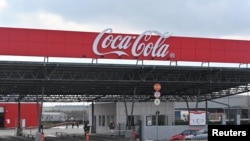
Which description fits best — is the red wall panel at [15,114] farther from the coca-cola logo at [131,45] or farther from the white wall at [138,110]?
the coca-cola logo at [131,45]

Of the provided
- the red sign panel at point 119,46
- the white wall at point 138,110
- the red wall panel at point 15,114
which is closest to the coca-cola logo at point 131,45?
the red sign panel at point 119,46

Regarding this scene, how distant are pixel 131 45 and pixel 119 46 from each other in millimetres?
1038

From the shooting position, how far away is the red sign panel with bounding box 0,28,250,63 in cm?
3291

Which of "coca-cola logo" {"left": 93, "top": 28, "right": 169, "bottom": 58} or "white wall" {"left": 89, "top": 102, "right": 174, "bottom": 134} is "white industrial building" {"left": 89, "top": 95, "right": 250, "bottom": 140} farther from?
"coca-cola logo" {"left": 93, "top": 28, "right": 169, "bottom": 58}

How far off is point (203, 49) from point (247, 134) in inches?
1291

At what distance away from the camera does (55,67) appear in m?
32.6

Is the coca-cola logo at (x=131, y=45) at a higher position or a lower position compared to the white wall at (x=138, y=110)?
higher

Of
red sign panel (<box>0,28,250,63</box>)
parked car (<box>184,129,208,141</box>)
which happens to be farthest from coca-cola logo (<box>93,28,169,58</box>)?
parked car (<box>184,129,208,141</box>)

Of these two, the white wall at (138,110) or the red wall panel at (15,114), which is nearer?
the white wall at (138,110)

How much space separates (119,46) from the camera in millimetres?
35031

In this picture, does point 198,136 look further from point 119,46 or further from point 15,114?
point 15,114

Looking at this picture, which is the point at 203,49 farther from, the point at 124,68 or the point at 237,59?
the point at 124,68

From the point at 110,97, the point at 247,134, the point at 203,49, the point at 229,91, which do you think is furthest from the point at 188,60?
the point at 247,134

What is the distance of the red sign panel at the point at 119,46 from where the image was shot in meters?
32.9
